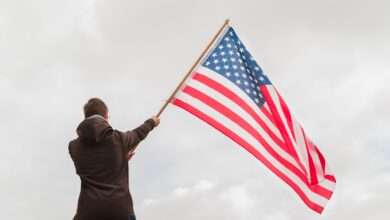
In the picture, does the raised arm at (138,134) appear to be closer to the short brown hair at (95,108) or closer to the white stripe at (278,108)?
the short brown hair at (95,108)

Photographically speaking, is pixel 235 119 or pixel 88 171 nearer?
pixel 88 171

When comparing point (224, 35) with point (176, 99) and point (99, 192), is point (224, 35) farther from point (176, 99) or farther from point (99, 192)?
point (99, 192)

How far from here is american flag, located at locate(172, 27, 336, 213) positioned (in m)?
9.80

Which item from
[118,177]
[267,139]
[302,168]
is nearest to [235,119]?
[267,139]

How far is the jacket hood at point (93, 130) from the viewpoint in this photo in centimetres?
584

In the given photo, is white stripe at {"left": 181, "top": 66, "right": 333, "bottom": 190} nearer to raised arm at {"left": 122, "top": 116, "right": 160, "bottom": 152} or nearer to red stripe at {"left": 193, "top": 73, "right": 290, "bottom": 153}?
A: red stripe at {"left": 193, "top": 73, "right": 290, "bottom": 153}

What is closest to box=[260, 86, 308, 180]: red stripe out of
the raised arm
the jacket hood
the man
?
the raised arm

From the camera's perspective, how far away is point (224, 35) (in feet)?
35.5

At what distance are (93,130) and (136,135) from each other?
2.54 feet

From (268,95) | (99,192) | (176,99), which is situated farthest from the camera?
(268,95)

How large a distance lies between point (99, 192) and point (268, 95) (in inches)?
211

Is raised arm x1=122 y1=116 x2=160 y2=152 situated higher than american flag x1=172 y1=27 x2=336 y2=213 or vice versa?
american flag x1=172 y1=27 x2=336 y2=213

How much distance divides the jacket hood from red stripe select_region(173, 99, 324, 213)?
3.77 metres

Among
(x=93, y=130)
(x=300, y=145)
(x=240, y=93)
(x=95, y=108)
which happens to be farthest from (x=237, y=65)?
(x=93, y=130)
